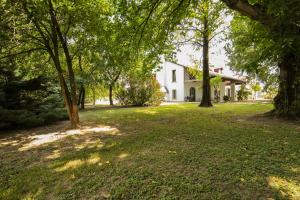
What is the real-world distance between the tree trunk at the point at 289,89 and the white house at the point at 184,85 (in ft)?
67.0

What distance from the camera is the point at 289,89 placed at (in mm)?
9000

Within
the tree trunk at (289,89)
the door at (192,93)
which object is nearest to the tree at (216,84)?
the door at (192,93)

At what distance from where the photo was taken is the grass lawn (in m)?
3.19

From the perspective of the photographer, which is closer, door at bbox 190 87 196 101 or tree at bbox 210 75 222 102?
tree at bbox 210 75 222 102

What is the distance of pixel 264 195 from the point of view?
115 inches

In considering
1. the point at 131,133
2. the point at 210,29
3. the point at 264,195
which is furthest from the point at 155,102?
the point at 264,195

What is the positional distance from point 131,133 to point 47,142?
2.59 meters

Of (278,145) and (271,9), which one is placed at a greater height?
(271,9)

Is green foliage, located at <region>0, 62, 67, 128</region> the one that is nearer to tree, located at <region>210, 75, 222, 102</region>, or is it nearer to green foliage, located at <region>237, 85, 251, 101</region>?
tree, located at <region>210, 75, 222, 102</region>

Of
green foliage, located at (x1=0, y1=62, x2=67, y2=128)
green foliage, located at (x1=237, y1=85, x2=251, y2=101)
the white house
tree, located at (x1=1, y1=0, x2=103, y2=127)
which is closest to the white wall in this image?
the white house

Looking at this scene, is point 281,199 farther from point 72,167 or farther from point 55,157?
point 55,157

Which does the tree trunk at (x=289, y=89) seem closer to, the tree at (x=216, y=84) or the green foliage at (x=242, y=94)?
the tree at (x=216, y=84)

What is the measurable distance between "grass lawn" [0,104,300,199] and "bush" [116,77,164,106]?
52.0 feet

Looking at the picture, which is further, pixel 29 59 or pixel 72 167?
pixel 29 59
